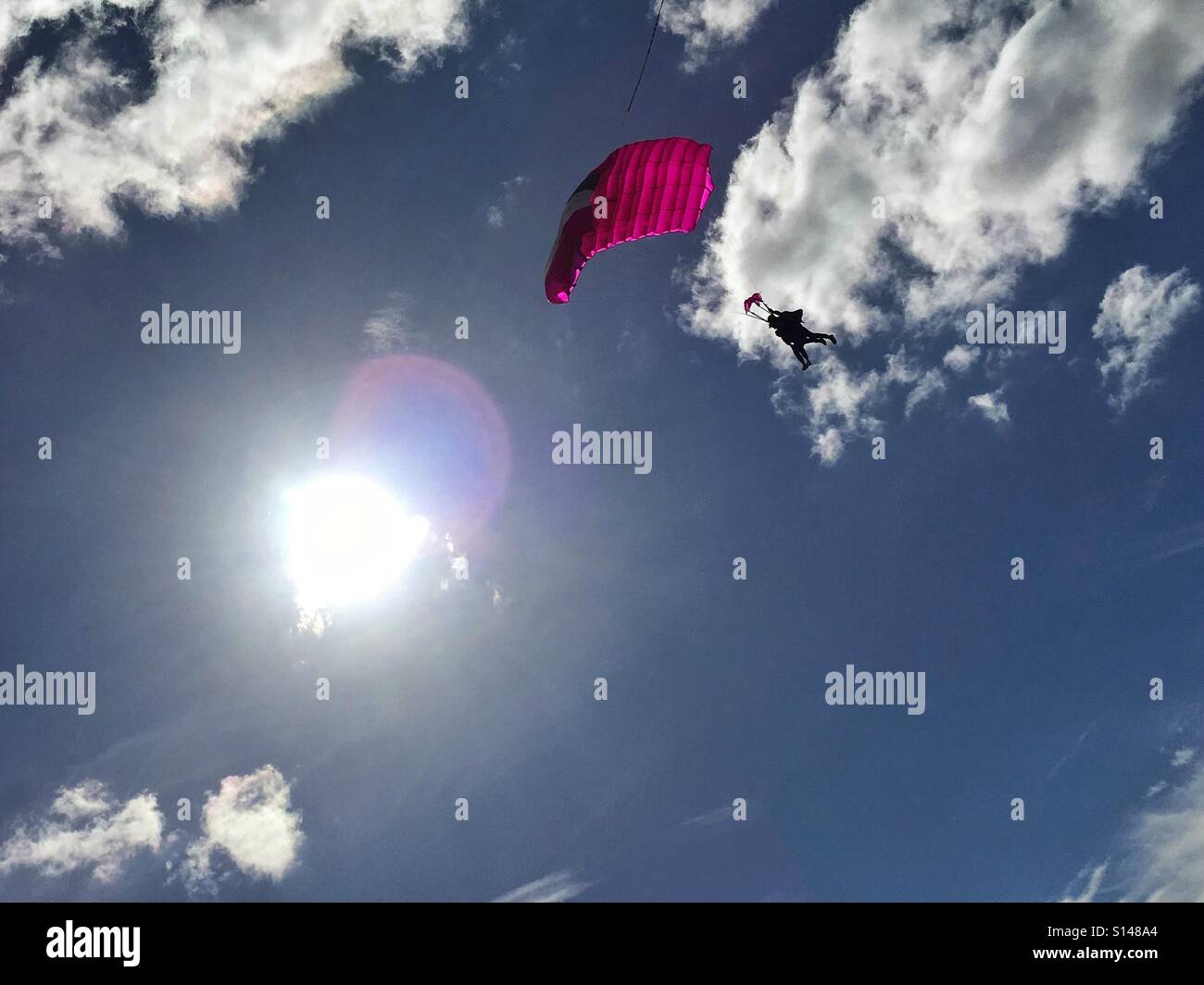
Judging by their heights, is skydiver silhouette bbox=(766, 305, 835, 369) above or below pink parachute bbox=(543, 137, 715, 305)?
below

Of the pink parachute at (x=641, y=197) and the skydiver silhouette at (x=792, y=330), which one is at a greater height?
the pink parachute at (x=641, y=197)

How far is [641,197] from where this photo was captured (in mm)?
18719

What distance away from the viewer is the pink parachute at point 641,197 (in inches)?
730

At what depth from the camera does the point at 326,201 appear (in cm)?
2222

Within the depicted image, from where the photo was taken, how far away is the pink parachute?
1855cm
